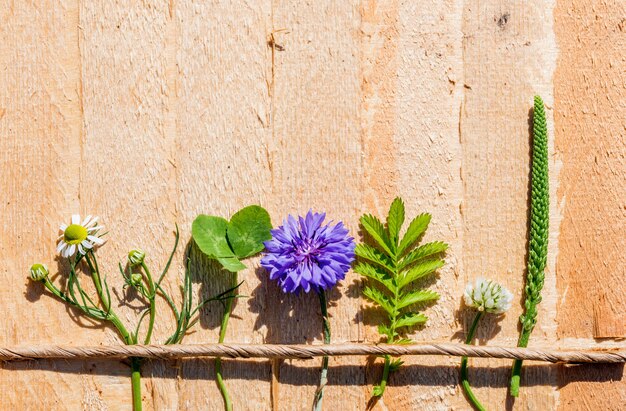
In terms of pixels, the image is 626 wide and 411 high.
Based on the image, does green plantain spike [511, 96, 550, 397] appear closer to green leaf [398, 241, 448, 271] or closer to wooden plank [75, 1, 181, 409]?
green leaf [398, 241, 448, 271]

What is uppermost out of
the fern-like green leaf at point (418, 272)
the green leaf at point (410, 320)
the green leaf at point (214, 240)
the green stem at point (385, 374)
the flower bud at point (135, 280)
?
the green leaf at point (214, 240)

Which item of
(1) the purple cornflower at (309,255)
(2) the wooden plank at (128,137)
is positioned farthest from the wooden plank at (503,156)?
(2) the wooden plank at (128,137)

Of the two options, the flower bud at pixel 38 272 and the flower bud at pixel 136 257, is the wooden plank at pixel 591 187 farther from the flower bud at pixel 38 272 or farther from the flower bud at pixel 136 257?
the flower bud at pixel 38 272

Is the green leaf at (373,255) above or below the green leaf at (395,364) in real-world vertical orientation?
above

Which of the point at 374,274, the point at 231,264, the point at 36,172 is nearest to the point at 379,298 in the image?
the point at 374,274

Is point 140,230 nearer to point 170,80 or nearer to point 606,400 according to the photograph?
point 170,80

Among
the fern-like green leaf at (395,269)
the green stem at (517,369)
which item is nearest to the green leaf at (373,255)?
the fern-like green leaf at (395,269)

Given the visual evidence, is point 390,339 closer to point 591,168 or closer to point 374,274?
point 374,274

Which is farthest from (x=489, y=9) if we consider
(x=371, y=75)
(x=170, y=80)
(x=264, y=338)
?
(x=264, y=338)
